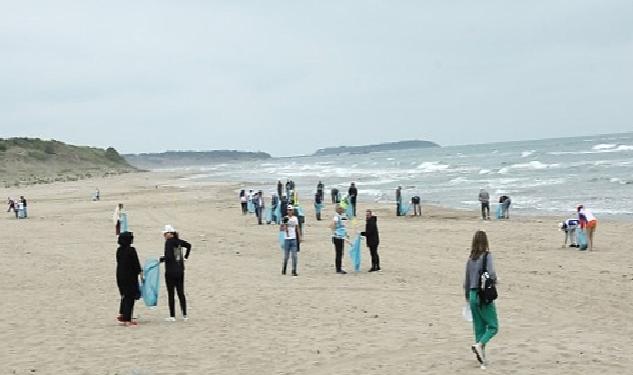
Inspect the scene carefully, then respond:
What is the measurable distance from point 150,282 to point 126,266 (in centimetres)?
87

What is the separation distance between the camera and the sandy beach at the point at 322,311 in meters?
8.66

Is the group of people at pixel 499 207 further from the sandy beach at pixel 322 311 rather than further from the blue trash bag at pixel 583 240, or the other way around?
the blue trash bag at pixel 583 240

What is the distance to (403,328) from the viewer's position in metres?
10.3

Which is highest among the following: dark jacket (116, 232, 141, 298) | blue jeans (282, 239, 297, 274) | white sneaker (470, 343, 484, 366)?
dark jacket (116, 232, 141, 298)

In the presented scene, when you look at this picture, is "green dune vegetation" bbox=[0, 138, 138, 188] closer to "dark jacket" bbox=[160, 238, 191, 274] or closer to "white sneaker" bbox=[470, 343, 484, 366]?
"dark jacket" bbox=[160, 238, 191, 274]

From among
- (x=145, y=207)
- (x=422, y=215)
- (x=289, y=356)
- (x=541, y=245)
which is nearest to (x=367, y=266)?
(x=541, y=245)

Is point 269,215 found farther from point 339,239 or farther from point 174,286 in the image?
point 174,286

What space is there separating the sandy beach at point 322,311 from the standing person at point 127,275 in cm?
26

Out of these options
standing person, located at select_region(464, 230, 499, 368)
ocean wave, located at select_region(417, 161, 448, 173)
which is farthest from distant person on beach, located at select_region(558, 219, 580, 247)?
ocean wave, located at select_region(417, 161, 448, 173)

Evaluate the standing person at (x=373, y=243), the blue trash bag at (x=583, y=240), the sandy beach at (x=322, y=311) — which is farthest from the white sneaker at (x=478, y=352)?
the blue trash bag at (x=583, y=240)

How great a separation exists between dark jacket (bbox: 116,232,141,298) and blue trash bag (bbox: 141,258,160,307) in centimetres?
52

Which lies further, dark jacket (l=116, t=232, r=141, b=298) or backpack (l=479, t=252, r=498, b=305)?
dark jacket (l=116, t=232, r=141, b=298)

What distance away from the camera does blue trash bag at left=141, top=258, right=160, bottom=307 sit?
11164 millimetres

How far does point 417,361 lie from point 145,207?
3127cm
